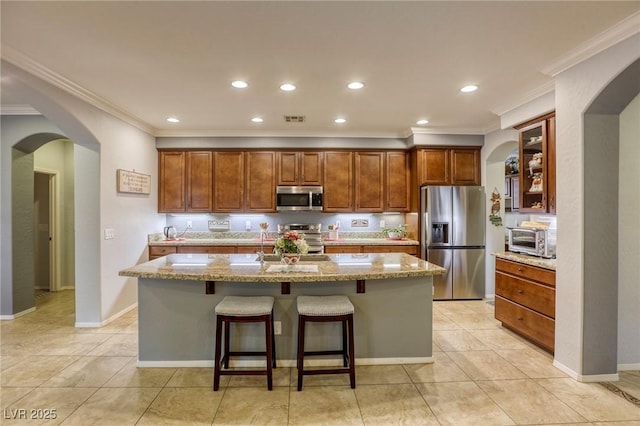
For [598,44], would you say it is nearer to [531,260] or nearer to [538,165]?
[538,165]

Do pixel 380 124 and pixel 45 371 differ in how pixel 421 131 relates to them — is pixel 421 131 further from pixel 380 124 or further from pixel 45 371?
pixel 45 371

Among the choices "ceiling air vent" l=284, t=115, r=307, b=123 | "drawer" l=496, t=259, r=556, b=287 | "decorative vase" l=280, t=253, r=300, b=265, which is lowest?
"drawer" l=496, t=259, r=556, b=287

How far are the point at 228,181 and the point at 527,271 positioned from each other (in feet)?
14.4

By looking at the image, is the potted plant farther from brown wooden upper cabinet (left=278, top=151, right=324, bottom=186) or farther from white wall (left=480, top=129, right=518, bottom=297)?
brown wooden upper cabinet (left=278, top=151, right=324, bottom=186)

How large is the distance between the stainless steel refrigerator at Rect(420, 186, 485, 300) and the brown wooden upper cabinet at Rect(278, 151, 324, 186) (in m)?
1.76

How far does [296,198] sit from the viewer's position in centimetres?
552

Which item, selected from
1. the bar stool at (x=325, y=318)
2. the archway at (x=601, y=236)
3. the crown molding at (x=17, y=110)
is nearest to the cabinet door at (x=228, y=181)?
the crown molding at (x=17, y=110)

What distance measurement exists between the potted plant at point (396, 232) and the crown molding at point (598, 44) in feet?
10.6

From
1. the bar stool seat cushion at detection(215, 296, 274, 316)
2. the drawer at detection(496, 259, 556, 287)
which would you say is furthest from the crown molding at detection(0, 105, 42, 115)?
the drawer at detection(496, 259, 556, 287)

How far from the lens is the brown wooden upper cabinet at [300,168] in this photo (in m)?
5.59

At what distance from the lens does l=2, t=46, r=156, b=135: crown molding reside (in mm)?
2752

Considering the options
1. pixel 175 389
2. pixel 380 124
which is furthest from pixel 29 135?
pixel 380 124

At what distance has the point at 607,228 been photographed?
270cm

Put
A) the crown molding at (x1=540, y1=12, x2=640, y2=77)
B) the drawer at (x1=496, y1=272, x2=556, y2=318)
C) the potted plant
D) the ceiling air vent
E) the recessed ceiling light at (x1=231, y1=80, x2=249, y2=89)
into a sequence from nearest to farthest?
the crown molding at (x1=540, y1=12, x2=640, y2=77)
the drawer at (x1=496, y1=272, x2=556, y2=318)
the recessed ceiling light at (x1=231, y1=80, x2=249, y2=89)
the ceiling air vent
the potted plant
